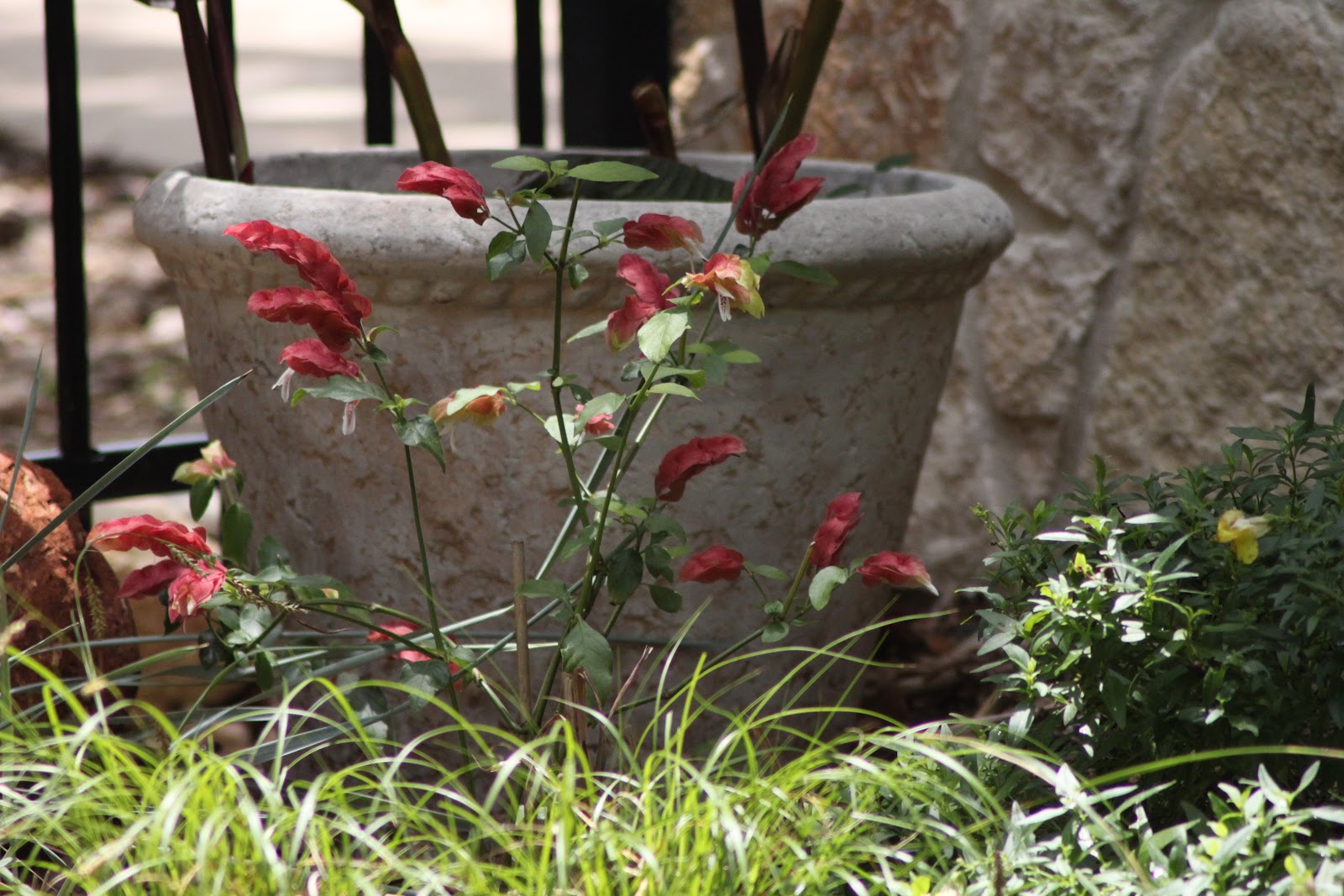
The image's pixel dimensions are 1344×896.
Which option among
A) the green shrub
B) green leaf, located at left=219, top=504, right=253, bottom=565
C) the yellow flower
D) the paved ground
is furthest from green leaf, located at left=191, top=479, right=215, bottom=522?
the paved ground

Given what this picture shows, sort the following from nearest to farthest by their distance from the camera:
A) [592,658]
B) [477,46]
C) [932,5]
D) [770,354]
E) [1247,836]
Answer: [1247,836], [592,658], [770,354], [932,5], [477,46]

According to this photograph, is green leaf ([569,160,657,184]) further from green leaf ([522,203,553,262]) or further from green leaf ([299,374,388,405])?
green leaf ([299,374,388,405])

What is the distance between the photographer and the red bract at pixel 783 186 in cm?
111

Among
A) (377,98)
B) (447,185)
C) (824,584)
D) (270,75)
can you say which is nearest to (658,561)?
(824,584)

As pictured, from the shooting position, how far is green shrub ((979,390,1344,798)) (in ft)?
3.16

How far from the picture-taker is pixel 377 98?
200cm

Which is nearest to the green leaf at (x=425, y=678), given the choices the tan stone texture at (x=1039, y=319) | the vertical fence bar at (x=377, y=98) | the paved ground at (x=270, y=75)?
the vertical fence bar at (x=377, y=98)

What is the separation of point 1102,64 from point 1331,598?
44.1 inches

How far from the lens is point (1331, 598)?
0.95 metres

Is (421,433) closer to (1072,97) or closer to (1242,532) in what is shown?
(1242,532)

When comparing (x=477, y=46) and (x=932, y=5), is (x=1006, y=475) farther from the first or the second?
(x=477, y=46)

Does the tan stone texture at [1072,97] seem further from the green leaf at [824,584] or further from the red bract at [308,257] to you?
the red bract at [308,257]

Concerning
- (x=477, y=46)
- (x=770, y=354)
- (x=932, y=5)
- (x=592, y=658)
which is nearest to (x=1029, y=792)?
(x=592, y=658)

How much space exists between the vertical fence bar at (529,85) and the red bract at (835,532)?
3.73ft
